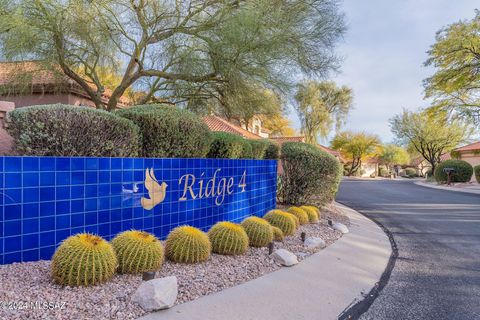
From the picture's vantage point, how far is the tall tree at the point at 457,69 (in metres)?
25.0

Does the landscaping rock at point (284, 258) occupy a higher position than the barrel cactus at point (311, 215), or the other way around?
the barrel cactus at point (311, 215)

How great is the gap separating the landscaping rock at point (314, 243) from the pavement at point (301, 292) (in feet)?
0.56

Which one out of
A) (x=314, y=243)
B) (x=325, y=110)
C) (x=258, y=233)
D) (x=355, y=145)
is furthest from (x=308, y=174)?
(x=355, y=145)

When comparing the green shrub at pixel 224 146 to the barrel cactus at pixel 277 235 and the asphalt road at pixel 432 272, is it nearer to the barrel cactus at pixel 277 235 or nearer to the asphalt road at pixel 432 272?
the barrel cactus at pixel 277 235

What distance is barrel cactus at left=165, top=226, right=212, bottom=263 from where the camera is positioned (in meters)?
5.06

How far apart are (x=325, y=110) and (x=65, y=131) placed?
4415cm

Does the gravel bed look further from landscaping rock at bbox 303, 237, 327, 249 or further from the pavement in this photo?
landscaping rock at bbox 303, 237, 327, 249

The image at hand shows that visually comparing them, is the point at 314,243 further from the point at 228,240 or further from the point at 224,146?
the point at 224,146

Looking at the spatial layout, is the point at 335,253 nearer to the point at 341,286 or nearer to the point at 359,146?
the point at 341,286

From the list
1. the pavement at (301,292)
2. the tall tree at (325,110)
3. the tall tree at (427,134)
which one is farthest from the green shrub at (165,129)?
the tall tree at (427,134)

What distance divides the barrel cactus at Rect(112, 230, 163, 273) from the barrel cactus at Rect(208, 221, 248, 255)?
1.22m

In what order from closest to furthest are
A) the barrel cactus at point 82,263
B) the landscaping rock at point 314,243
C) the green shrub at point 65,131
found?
1. the barrel cactus at point 82,263
2. the green shrub at point 65,131
3. the landscaping rock at point 314,243

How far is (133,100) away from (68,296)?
41.8ft

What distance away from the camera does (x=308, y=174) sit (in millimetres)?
11078
